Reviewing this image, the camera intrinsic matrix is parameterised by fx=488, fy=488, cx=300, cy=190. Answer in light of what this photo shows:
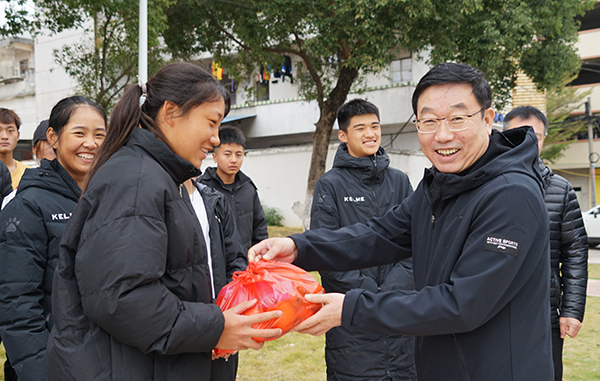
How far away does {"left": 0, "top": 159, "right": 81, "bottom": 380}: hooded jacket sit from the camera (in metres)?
2.24

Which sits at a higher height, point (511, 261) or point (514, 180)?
point (514, 180)

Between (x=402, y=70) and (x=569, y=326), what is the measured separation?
16.4 m

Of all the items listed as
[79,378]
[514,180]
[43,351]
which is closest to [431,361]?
[514,180]

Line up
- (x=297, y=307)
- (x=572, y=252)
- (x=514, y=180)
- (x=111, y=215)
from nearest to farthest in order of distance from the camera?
(x=111, y=215)
(x=514, y=180)
(x=297, y=307)
(x=572, y=252)

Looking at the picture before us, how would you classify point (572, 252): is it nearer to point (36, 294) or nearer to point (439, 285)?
point (439, 285)

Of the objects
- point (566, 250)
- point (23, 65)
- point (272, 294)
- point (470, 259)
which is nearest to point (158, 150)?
point (272, 294)

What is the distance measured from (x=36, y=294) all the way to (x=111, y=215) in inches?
44.9

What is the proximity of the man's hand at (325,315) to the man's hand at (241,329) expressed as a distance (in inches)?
7.6

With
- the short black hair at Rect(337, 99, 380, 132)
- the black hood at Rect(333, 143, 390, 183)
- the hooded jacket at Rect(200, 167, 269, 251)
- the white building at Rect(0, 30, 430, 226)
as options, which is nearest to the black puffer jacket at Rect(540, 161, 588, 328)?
the black hood at Rect(333, 143, 390, 183)

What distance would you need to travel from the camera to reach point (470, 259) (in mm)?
1740

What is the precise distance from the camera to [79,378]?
1.56 m

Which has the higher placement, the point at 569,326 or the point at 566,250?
the point at 566,250

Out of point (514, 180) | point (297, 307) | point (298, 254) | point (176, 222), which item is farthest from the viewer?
point (298, 254)

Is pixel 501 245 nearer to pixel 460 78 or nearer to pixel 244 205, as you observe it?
pixel 460 78
